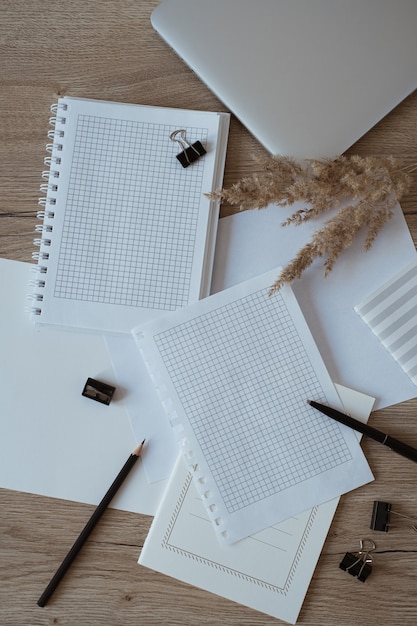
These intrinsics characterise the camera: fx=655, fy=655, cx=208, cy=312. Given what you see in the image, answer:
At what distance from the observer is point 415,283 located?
1.02m

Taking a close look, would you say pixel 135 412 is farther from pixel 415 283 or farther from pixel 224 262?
pixel 415 283

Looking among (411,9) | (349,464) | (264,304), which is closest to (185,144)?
(264,304)

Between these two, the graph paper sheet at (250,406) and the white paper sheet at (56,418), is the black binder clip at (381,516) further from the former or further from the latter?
the white paper sheet at (56,418)

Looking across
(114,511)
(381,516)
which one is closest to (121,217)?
(114,511)

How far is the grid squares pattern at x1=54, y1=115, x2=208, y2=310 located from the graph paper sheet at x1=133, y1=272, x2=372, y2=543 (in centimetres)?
7

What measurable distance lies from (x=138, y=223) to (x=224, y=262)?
0.15 meters

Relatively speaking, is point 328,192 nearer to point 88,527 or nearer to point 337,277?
point 337,277

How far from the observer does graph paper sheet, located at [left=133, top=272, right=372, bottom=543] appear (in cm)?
100

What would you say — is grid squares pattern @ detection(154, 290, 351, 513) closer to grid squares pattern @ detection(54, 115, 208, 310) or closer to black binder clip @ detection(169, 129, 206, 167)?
grid squares pattern @ detection(54, 115, 208, 310)

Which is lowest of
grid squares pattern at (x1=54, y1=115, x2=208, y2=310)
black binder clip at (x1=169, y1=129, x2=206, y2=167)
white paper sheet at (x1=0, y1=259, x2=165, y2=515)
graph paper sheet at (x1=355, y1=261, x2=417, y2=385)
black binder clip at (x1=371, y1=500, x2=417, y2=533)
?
black binder clip at (x1=371, y1=500, x2=417, y2=533)

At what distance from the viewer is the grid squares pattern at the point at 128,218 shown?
1016 mm

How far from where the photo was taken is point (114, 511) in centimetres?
101

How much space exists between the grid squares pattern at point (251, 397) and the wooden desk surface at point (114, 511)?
4.1 inches

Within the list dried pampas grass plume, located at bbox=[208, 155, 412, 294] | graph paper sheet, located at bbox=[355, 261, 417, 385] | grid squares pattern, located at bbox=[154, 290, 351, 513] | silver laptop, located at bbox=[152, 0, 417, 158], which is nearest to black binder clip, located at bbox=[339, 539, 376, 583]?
grid squares pattern, located at bbox=[154, 290, 351, 513]
